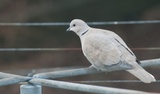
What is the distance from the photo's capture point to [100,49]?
2453 millimetres

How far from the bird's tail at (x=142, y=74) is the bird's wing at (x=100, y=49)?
0.10m

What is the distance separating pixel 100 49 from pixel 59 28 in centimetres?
340

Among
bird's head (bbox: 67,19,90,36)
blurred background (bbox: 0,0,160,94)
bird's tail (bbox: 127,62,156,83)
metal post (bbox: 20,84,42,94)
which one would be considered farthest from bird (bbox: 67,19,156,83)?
blurred background (bbox: 0,0,160,94)

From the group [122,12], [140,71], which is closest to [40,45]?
[122,12]

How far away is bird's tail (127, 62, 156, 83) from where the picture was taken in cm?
213

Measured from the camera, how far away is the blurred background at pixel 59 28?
5.70m

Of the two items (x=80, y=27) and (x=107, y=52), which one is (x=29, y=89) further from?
(x=80, y=27)

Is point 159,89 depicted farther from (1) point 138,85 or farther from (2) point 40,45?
(2) point 40,45

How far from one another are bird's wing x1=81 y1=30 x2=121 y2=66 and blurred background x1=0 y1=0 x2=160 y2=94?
9.77 ft

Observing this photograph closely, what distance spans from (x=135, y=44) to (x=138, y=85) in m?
0.98

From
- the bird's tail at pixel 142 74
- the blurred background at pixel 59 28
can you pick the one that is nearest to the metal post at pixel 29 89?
the bird's tail at pixel 142 74

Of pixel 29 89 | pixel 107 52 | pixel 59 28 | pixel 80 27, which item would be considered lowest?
pixel 29 89

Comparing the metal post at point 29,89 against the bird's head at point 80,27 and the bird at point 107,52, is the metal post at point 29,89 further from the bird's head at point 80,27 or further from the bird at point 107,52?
the bird's head at point 80,27

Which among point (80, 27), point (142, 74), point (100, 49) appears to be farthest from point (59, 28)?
point (142, 74)
